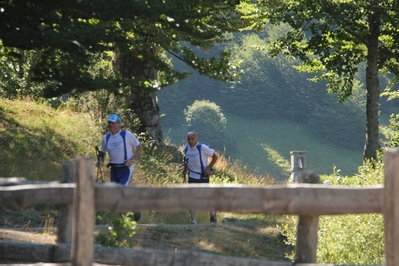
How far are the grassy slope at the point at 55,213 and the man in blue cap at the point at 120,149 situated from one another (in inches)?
41.6

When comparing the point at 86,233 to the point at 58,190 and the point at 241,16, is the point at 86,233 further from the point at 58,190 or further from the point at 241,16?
the point at 241,16

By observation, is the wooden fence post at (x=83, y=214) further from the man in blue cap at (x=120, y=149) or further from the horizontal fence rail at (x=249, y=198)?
the man in blue cap at (x=120, y=149)

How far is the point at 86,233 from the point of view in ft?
19.0

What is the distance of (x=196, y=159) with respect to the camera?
1498cm

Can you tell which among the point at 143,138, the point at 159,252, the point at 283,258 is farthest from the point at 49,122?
the point at 159,252

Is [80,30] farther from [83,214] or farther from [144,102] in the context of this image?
[144,102]

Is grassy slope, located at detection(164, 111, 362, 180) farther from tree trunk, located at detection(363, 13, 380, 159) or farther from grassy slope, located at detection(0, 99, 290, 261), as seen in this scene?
grassy slope, located at detection(0, 99, 290, 261)

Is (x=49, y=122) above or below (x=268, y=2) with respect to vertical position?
below

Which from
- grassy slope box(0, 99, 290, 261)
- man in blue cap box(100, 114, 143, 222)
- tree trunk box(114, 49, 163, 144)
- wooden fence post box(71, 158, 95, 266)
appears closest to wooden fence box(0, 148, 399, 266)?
wooden fence post box(71, 158, 95, 266)

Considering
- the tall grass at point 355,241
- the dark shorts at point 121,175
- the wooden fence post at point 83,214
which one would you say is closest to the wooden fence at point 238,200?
the wooden fence post at point 83,214

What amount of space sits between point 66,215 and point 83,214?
1.08 meters

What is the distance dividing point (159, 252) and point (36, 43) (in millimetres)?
6488

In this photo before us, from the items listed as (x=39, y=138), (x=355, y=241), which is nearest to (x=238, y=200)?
(x=355, y=241)

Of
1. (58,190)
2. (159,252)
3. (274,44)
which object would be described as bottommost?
(159,252)
